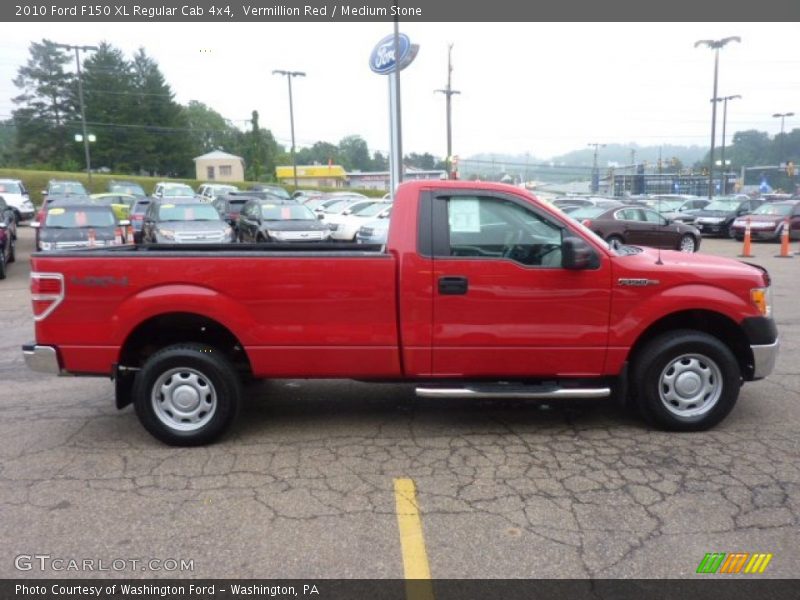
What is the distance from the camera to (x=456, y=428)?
517 centimetres

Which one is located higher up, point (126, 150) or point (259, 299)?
point (126, 150)

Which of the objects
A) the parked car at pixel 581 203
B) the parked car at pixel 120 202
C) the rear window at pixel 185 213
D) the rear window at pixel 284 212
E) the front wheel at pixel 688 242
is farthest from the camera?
the parked car at pixel 120 202

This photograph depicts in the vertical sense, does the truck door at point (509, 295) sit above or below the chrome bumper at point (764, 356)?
above

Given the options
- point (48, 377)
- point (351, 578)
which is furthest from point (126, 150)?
point (351, 578)

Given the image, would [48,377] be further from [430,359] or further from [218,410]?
[430,359]

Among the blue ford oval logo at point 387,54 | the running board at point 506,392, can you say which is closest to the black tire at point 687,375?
the running board at point 506,392

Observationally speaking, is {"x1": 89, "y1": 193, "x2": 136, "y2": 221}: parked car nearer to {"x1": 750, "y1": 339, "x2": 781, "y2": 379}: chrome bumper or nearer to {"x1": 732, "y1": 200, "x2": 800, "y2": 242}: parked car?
{"x1": 750, "y1": 339, "x2": 781, "y2": 379}: chrome bumper

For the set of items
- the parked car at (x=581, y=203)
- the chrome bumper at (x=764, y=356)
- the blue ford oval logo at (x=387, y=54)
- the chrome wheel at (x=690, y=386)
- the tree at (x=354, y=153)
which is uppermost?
the tree at (x=354, y=153)

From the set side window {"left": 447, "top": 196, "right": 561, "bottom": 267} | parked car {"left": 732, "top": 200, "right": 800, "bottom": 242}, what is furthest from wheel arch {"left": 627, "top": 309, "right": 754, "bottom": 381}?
parked car {"left": 732, "top": 200, "right": 800, "bottom": 242}

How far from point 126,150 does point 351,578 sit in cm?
7582

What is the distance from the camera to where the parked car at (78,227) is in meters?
14.5

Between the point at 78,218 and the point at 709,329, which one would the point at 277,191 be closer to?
the point at 78,218

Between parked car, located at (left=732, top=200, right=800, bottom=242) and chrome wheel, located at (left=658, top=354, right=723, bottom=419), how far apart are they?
19621 mm

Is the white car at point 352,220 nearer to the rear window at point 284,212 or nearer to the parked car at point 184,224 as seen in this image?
the rear window at point 284,212
